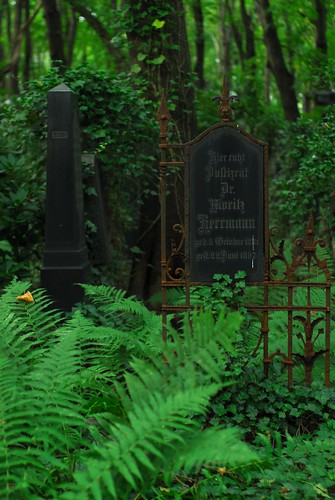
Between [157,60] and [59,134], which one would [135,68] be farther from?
[59,134]

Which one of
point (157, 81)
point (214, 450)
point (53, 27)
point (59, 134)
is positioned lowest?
point (214, 450)

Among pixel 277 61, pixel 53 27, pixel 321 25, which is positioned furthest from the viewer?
pixel 321 25

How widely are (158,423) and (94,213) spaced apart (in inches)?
239

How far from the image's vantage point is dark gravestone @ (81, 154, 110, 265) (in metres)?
8.70

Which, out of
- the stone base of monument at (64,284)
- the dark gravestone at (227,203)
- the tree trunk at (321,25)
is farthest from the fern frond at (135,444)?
the tree trunk at (321,25)

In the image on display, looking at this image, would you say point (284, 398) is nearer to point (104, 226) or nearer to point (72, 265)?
point (72, 265)

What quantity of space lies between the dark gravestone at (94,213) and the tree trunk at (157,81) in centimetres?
135

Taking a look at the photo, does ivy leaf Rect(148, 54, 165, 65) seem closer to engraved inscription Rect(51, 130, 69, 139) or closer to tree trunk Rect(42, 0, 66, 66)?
engraved inscription Rect(51, 130, 69, 139)

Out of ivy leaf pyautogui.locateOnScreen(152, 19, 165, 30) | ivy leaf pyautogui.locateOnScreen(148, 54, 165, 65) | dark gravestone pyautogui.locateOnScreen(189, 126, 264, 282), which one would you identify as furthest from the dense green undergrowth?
ivy leaf pyautogui.locateOnScreen(152, 19, 165, 30)

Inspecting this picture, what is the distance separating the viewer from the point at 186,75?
10281mm

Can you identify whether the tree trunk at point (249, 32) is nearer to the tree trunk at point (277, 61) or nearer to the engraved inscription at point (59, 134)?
the tree trunk at point (277, 61)

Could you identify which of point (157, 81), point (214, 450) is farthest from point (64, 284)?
point (214, 450)

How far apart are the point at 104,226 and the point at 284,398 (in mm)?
4283

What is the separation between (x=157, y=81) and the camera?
33.3ft
